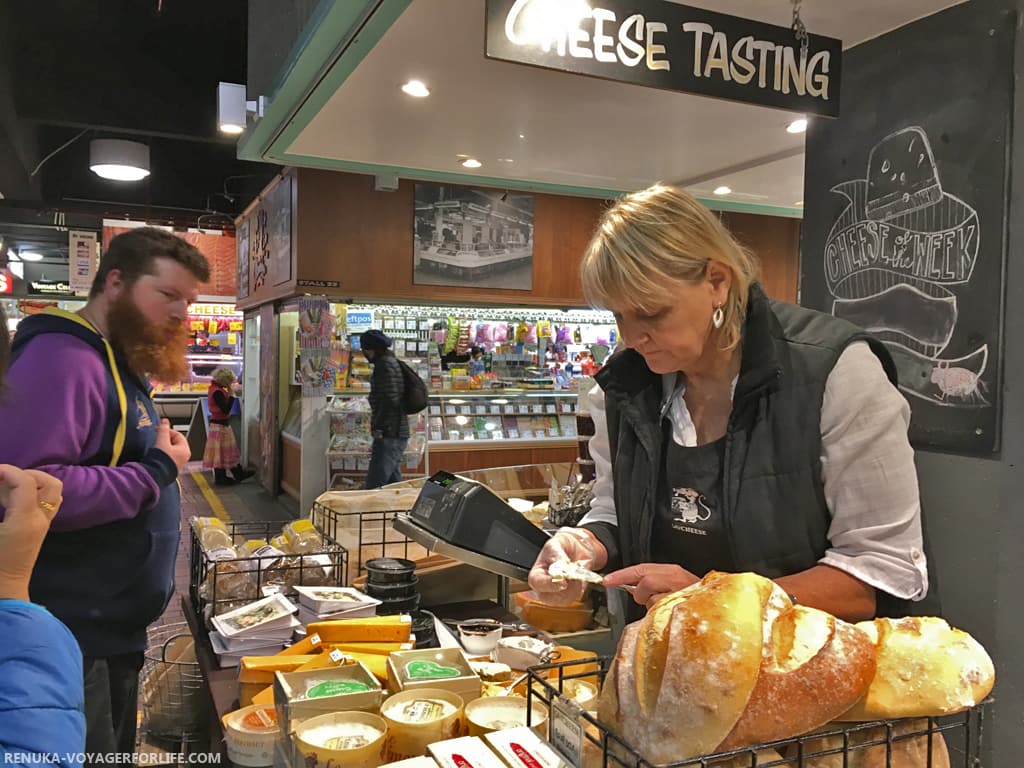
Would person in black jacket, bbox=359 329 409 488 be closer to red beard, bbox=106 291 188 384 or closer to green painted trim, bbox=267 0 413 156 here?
green painted trim, bbox=267 0 413 156

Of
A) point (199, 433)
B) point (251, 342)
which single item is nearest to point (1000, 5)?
point (251, 342)

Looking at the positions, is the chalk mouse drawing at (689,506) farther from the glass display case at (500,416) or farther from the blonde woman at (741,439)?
the glass display case at (500,416)

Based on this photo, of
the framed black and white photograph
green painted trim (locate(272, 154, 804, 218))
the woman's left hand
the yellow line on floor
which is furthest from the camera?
the yellow line on floor

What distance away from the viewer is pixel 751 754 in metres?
0.79

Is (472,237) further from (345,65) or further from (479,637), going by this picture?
(479,637)

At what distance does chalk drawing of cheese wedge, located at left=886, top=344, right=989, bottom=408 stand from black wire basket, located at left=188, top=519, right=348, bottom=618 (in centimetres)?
178

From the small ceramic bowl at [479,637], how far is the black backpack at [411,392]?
16.2 feet

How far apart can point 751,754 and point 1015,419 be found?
1.66 meters

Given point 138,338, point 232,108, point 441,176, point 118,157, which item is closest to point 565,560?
point 138,338

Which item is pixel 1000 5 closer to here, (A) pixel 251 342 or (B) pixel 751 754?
(B) pixel 751 754

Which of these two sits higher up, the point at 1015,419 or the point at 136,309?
the point at 136,309

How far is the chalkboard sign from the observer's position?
6.82 ft

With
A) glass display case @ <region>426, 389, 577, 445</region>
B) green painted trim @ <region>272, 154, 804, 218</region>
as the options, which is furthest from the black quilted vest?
glass display case @ <region>426, 389, 577, 445</region>

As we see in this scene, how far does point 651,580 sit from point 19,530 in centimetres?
108
